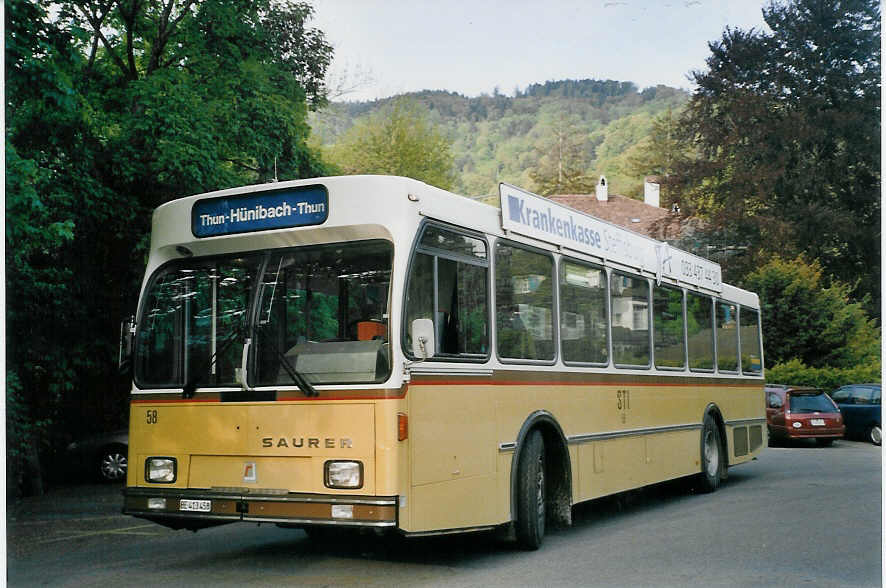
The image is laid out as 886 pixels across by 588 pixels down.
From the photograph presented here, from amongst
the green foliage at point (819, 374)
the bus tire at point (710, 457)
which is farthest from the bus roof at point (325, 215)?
the green foliage at point (819, 374)

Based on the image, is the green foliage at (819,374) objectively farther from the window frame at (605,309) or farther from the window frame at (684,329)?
the window frame at (605,309)

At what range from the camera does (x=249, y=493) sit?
7723 mm

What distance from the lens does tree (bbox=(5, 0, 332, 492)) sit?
1257 centimetres

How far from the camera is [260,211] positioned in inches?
321

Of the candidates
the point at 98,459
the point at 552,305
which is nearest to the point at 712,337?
the point at 552,305

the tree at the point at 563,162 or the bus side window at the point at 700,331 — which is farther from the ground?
the tree at the point at 563,162

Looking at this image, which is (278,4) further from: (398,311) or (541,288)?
(398,311)

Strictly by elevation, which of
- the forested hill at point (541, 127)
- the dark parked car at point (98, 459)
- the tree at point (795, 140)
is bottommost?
the dark parked car at point (98, 459)

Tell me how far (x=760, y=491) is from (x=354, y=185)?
891cm

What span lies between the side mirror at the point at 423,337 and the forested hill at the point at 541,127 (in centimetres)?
1685

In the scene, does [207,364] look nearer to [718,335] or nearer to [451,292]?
[451,292]

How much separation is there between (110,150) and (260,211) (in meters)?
8.02

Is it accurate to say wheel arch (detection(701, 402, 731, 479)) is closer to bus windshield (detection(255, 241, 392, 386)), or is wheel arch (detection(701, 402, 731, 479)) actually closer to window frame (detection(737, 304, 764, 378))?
window frame (detection(737, 304, 764, 378))

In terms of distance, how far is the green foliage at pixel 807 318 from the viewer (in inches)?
1282
